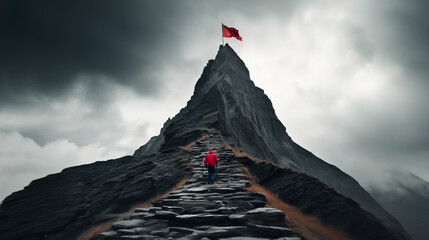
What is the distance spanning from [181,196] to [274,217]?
577 cm

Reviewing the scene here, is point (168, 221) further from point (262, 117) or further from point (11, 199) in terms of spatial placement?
point (262, 117)

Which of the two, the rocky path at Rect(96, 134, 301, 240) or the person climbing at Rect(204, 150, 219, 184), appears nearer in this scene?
the rocky path at Rect(96, 134, 301, 240)

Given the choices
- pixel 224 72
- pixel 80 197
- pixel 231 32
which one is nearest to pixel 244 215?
pixel 80 197

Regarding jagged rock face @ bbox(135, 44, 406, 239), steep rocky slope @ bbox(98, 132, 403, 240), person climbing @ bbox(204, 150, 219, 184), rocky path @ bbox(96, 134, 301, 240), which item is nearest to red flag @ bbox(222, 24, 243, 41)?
jagged rock face @ bbox(135, 44, 406, 239)

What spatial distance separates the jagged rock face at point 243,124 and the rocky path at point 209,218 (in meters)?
16.9

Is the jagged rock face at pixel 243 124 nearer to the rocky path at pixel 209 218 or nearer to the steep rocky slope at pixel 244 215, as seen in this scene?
the steep rocky slope at pixel 244 215

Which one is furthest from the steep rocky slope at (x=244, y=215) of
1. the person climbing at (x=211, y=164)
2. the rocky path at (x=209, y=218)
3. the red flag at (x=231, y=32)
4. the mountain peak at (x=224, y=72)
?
the mountain peak at (x=224, y=72)

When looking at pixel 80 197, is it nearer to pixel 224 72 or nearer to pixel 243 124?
pixel 243 124

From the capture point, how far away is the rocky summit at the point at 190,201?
10.9 m

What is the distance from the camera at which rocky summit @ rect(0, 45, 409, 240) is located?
1095 cm

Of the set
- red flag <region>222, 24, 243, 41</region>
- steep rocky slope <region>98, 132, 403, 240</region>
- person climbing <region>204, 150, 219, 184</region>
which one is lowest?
steep rocky slope <region>98, 132, 403, 240</region>

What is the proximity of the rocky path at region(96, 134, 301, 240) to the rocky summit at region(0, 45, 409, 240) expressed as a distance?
44 millimetres

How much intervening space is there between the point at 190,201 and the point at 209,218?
2.26m

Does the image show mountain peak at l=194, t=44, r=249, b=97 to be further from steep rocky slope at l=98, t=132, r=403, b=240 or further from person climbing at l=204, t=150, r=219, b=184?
steep rocky slope at l=98, t=132, r=403, b=240
